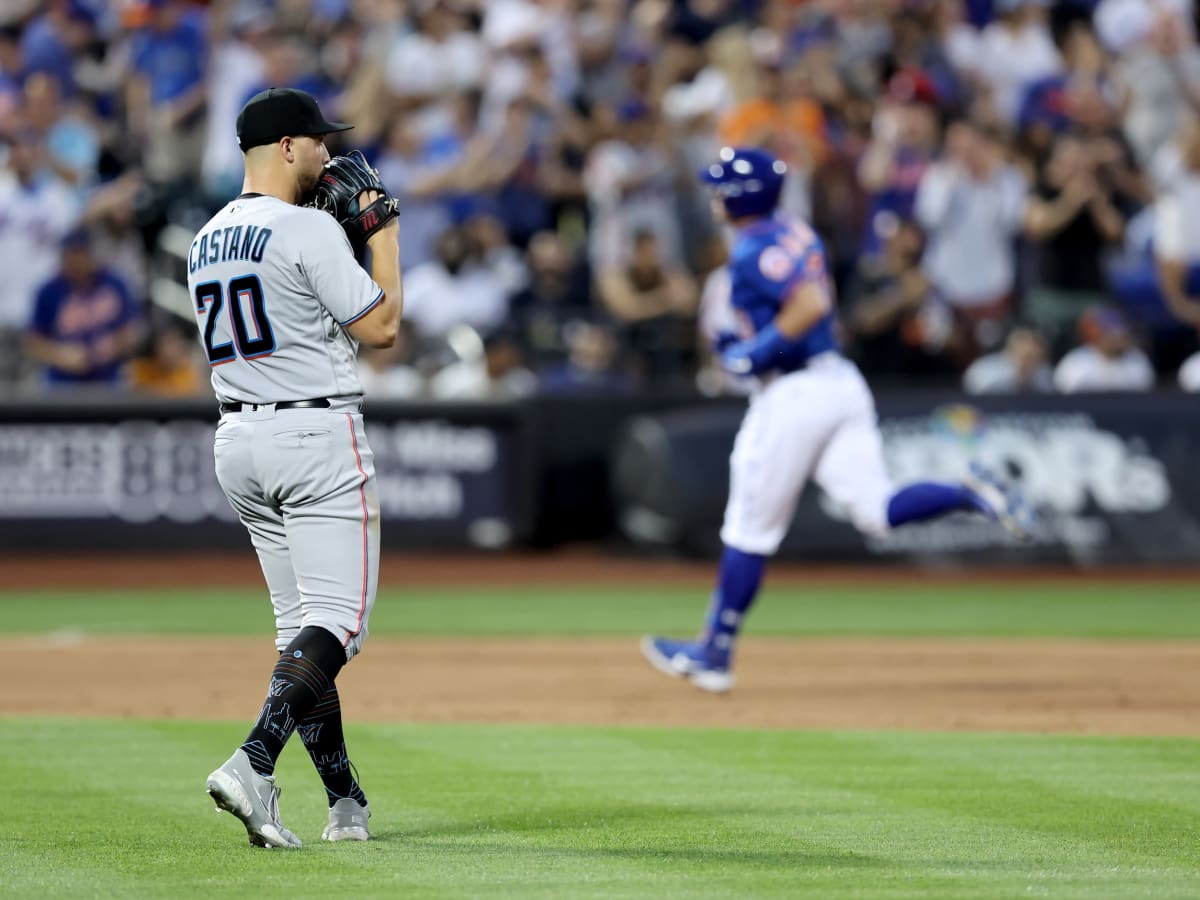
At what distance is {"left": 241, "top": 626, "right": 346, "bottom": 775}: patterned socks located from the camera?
5336mm

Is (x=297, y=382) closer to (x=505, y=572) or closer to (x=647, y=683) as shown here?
(x=647, y=683)

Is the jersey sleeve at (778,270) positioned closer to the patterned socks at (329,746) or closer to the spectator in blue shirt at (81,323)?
the patterned socks at (329,746)

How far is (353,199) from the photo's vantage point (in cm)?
562

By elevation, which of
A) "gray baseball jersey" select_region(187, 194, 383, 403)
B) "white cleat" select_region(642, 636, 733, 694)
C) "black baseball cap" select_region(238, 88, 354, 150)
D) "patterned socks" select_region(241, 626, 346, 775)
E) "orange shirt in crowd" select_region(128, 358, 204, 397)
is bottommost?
"white cleat" select_region(642, 636, 733, 694)

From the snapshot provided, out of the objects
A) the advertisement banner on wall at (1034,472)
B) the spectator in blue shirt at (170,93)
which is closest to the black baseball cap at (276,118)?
the advertisement banner on wall at (1034,472)

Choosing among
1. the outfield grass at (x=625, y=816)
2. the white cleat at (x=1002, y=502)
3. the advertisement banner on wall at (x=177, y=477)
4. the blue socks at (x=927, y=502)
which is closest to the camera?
the outfield grass at (x=625, y=816)

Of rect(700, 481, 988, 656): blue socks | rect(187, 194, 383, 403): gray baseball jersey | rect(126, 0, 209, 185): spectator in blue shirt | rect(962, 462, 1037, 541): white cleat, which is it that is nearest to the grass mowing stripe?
rect(962, 462, 1037, 541): white cleat

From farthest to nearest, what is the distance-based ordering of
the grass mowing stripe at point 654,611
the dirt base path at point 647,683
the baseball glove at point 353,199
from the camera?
the grass mowing stripe at point 654,611
the dirt base path at point 647,683
the baseball glove at point 353,199

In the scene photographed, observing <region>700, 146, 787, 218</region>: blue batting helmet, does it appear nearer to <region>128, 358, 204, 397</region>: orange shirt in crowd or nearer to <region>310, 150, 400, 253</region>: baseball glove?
<region>310, 150, 400, 253</region>: baseball glove

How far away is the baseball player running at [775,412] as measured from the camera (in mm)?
9234

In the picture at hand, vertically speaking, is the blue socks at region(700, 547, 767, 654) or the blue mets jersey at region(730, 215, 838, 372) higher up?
the blue mets jersey at region(730, 215, 838, 372)

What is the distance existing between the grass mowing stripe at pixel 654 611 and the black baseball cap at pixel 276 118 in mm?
6840

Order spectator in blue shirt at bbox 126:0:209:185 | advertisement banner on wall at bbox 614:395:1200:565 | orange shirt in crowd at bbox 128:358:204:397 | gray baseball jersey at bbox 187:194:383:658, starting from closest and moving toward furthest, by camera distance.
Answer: gray baseball jersey at bbox 187:194:383:658
advertisement banner on wall at bbox 614:395:1200:565
orange shirt in crowd at bbox 128:358:204:397
spectator in blue shirt at bbox 126:0:209:185

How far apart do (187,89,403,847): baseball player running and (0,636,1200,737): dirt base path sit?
3.19 m
